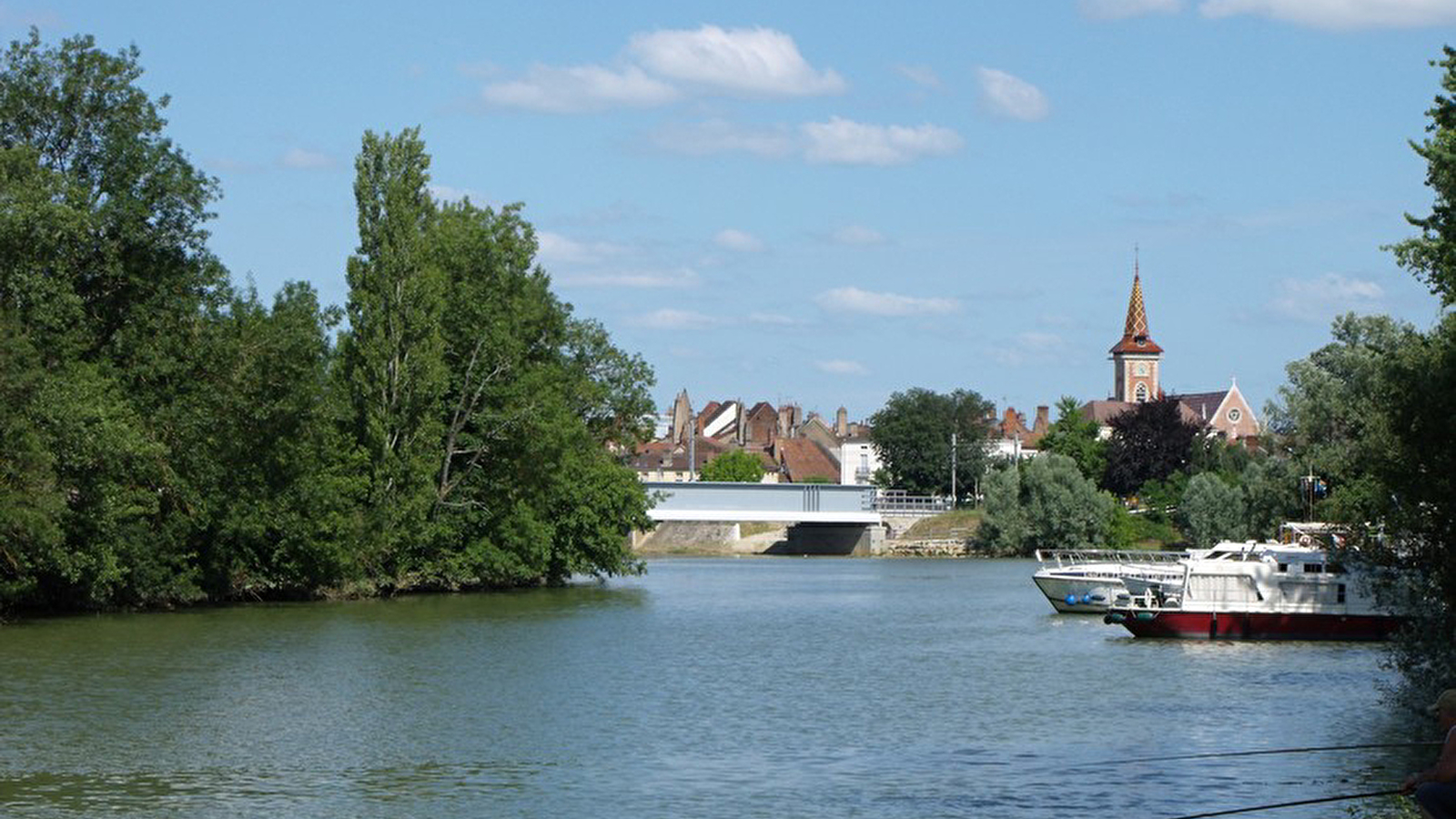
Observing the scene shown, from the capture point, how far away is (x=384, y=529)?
62312 mm

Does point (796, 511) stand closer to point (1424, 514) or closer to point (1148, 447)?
point (1148, 447)

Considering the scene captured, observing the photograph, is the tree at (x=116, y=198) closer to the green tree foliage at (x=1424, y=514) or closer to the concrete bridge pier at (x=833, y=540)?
the green tree foliage at (x=1424, y=514)

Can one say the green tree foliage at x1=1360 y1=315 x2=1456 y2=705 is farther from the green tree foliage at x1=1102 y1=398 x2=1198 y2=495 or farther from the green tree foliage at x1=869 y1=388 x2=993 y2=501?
the green tree foliage at x1=869 y1=388 x2=993 y2=501

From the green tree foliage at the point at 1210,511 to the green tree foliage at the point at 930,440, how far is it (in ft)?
125

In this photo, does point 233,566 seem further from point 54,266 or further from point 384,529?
point 54,266

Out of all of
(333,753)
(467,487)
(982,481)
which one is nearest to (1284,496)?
(467,487)

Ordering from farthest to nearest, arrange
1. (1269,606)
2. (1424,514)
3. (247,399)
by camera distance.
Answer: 1. (247,399)
2. (1269,606)
3. (1424,514)

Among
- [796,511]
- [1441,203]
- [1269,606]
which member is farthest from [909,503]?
[1441,203]

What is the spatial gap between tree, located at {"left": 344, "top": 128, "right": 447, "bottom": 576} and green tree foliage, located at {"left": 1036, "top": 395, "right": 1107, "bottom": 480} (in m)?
78.1

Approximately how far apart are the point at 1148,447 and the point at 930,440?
20.3 metres

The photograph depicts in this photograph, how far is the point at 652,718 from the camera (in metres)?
33.2

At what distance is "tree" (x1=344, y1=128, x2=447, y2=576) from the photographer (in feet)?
205

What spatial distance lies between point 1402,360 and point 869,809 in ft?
58.1

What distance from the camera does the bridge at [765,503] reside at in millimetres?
118106
